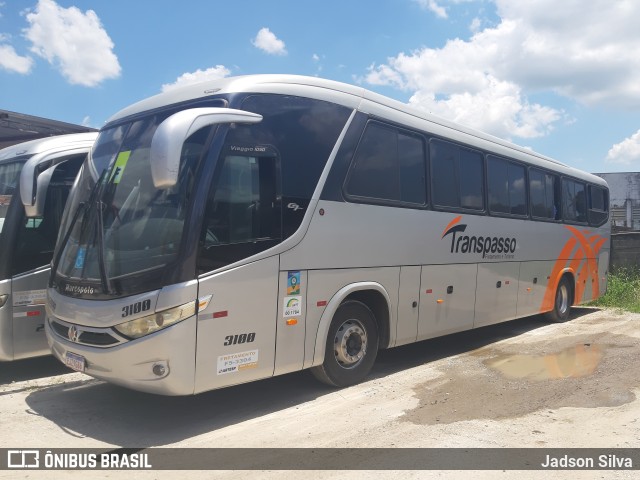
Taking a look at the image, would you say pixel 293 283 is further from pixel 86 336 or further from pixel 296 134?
pixel 86 336

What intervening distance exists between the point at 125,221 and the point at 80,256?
729mm

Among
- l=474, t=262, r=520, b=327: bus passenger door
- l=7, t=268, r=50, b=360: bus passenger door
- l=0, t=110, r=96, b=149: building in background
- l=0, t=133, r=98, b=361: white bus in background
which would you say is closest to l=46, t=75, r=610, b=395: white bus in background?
l=474, t=262, r=520, b=327: bus passenger door

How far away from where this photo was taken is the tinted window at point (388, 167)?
717cm

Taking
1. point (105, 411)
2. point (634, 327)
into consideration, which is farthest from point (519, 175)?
point (105, 411)

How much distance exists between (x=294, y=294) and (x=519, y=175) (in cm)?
653

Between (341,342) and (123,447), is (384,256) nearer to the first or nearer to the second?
(341,342)

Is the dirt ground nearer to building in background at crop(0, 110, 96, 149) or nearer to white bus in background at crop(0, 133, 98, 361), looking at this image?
white bus in background at crop(0, 133, 98, 361)

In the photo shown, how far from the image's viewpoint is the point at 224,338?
18.3ft

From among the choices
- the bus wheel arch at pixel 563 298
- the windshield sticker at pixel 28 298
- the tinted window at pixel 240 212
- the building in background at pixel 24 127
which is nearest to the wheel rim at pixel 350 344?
the tinted window at pixel 240 212

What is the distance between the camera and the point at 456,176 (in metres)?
9.05

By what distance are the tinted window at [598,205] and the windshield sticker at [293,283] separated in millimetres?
10317

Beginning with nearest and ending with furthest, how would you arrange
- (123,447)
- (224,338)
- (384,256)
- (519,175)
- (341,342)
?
1. (123,447)
2. (224,338)
3. (341,342)
4. (384,256)
5. (519,175)

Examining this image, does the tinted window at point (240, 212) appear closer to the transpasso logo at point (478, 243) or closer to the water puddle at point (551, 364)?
the transpasso logo at point (478, 243)

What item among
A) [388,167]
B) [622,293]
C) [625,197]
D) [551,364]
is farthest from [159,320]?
[625,197]
